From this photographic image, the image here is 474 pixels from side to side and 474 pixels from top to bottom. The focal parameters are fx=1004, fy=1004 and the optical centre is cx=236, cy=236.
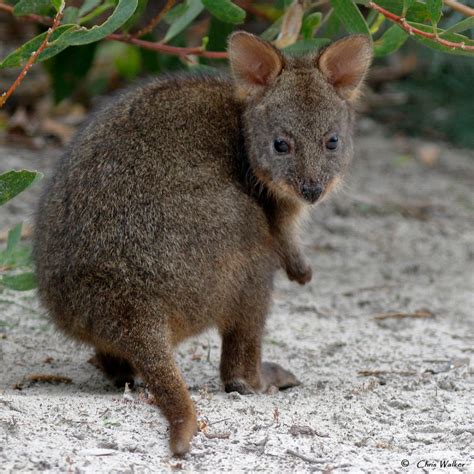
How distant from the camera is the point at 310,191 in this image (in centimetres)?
482

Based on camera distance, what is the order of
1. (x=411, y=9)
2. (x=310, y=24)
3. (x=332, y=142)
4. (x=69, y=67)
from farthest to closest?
(x=69, y=67), (x=310, y=24), (x=332, y=142), (x=411, y=9)

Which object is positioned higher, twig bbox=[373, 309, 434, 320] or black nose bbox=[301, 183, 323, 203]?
black nose bbox=[301, 183, 323, 203]

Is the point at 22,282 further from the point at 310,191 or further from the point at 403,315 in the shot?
the point at 403,315

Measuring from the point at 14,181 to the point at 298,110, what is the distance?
4.80 feet

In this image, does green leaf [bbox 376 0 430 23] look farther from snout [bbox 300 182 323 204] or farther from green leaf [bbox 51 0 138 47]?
green leaf [bbox 51 0 138 47]

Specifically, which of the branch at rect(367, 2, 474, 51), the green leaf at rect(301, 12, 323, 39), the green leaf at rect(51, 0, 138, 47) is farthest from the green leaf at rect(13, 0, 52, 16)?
the branch at rect(367, 2, 474, 51)

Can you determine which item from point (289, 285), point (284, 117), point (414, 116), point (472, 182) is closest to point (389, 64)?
point (414, 116)

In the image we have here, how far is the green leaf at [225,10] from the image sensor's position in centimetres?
496

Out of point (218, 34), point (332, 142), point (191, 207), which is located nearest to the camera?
point (191, 207)

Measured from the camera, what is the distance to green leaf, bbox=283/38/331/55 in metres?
5.27

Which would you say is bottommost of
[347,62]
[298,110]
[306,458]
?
[306,458]

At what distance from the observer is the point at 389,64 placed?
1130cm

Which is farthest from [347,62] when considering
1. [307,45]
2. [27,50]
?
[27,50]

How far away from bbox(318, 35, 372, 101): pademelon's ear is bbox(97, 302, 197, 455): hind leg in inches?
66.1
